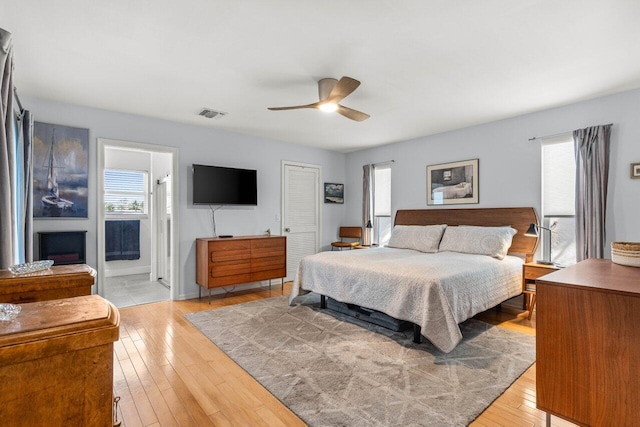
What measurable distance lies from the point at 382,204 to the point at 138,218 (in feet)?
15.9

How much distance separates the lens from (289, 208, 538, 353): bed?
267 centimetres

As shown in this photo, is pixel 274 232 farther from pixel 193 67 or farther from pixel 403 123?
pixel 193 67

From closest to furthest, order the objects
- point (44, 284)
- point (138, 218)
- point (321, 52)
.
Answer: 1. point (44, 284)
2. point (321, 52)
3. point (138, 218)

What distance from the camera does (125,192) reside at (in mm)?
6293

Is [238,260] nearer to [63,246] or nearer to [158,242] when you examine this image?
[63,246]

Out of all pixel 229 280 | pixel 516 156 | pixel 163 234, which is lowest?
pixel 229 280

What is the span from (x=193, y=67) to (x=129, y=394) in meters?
2.57

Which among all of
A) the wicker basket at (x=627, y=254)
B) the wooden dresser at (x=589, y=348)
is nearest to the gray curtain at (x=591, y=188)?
the wicker basket at (x=627, y=254)

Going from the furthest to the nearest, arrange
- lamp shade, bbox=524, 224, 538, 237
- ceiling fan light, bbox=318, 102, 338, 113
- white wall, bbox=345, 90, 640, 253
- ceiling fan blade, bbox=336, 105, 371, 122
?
lamp shade, bbox=524, 224, 538, 237 → white wall, bbox=345, 90, 640, 253 → ceiling fan blade, bbox=336, 105, 371, 122 → ceiling fan light, bbox=318, 102, 338, 113

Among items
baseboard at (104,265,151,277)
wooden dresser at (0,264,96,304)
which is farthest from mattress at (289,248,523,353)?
baseboard at (104,265,151,277)

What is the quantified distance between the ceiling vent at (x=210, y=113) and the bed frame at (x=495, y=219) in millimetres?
2635

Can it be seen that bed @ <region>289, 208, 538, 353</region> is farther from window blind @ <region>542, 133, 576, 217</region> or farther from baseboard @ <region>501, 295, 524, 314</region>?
baseboard @ <region>501, 295, 524, 314</region>

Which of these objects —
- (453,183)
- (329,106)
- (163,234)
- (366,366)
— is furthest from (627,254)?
(163,234)

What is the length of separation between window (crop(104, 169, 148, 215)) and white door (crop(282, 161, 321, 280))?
3118 mm
